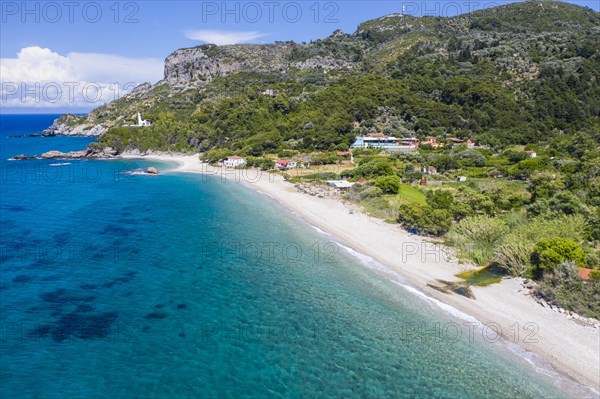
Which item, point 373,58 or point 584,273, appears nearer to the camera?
point 584,273

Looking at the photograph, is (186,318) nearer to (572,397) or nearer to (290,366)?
(290,366)

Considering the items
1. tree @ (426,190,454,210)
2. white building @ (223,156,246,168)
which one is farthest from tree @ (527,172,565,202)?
white building @ (223,156,246,168)

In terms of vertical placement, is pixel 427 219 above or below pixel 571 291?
above

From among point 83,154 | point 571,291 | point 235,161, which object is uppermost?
point 83,154

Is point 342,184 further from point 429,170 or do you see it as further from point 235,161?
point 235,161

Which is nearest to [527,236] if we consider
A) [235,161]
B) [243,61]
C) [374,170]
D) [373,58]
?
[374,170]

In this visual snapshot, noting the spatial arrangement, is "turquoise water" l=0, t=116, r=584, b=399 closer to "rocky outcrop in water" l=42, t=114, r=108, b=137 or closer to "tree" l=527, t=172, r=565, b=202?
"tree" l=527, t=172, r=565, b=202

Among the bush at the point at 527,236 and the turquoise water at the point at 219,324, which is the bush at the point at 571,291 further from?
the turquoise water at the point at 219,324
